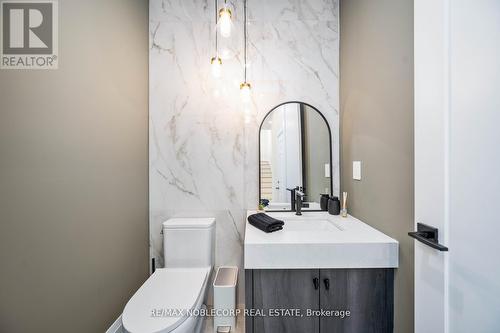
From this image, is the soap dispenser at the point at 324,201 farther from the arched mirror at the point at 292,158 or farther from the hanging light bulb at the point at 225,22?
the hanging light bulb at the point at 225,22

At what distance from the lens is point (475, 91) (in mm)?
717

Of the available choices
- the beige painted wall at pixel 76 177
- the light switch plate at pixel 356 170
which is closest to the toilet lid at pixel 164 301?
the beige painted wall at pixel 76 177

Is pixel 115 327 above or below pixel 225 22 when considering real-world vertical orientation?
below

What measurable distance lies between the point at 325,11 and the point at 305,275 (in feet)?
6.57

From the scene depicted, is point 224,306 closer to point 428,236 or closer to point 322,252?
point 322,252

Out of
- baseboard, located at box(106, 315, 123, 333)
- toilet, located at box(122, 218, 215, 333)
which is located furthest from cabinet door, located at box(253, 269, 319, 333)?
baseboard, located at box(106, 315, 123, 333)

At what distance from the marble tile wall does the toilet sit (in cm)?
18

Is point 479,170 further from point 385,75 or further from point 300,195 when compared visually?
point 300,195

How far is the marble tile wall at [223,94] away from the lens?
1.77 m

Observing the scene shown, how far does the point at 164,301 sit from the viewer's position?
1147mm

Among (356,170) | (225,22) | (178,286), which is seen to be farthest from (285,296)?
(225,22)

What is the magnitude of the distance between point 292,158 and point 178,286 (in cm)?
122

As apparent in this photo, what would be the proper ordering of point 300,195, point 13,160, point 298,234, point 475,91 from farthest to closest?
point 300,195
point 298,234
point 13,160
point 475,91

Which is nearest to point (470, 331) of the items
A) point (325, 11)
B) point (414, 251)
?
point (414, 251)
